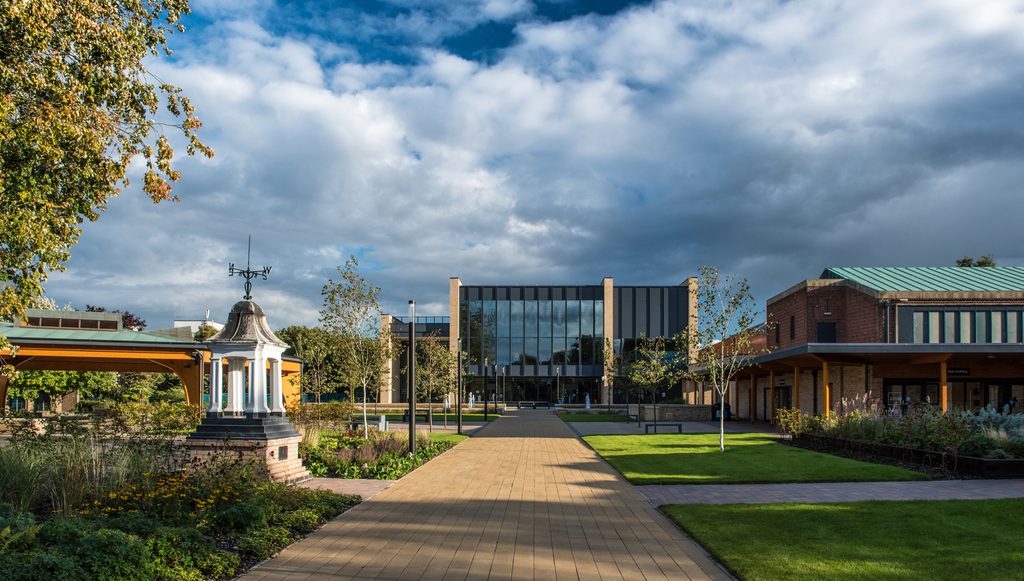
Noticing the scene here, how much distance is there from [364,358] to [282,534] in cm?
2036

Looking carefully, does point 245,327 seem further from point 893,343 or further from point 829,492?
point 893,343

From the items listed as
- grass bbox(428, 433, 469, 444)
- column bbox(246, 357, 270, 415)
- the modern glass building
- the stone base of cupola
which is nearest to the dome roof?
column bbox(246, 357, 270, 415)

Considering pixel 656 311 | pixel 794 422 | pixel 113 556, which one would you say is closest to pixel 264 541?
pixel 113 556

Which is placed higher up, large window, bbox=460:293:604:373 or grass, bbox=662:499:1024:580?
large window, bbox=460:293:604:373

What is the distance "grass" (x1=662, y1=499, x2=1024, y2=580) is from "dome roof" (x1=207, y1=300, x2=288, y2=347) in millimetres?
8867

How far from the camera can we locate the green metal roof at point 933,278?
40.4 m

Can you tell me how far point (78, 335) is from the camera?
1430 inches

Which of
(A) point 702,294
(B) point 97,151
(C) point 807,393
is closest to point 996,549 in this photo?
(B) point 97,151

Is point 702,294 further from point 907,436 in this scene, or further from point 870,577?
point 870,577

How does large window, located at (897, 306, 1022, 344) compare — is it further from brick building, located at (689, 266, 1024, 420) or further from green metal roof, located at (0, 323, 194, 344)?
green metal roof, located at (0, 323, 194, 344)

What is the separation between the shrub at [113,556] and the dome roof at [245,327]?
8.44 m

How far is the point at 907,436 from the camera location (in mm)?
19656

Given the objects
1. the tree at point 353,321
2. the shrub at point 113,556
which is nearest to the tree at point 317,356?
the tree at point 353,321

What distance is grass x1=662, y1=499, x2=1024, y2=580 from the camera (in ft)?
→ 25.8
